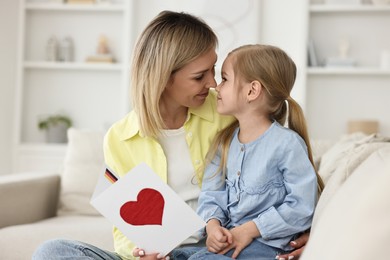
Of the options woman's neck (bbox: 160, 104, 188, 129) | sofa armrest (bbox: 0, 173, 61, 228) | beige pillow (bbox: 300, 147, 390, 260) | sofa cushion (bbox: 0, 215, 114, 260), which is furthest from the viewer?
sofa armrest (bbox: 0, 173, 61, 228)

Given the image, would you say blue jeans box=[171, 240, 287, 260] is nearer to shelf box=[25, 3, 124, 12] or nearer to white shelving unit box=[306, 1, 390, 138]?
white shelving unit box=[306, 1, 390, 138]

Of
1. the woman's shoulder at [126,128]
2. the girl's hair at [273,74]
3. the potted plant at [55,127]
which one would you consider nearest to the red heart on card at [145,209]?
the girl's hair at [273,74]

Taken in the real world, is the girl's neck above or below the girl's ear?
below

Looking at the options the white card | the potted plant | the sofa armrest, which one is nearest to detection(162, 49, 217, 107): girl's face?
the white card

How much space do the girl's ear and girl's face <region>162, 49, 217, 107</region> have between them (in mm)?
192

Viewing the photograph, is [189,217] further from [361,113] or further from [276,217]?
[361,113]

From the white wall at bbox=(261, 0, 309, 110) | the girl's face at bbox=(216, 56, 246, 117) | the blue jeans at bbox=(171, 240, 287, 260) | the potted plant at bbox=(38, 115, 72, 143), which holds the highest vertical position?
the white wall at bbox=(261, 0, 309, 110)

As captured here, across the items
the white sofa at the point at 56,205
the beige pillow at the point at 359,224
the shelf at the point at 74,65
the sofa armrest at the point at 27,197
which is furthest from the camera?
Result: the shelf at the point at 74,65

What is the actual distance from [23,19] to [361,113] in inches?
104

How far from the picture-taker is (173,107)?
7.01 ft

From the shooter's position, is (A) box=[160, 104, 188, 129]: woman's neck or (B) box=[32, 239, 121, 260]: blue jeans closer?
(B) box=[32, 239, 121, 260]: blue jeans

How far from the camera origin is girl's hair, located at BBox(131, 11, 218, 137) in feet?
6.67

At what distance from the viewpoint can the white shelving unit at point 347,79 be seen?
5227 millimetres

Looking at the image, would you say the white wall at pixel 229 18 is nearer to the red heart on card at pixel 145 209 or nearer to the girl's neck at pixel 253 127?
the girl's neck at pixel 253 127
